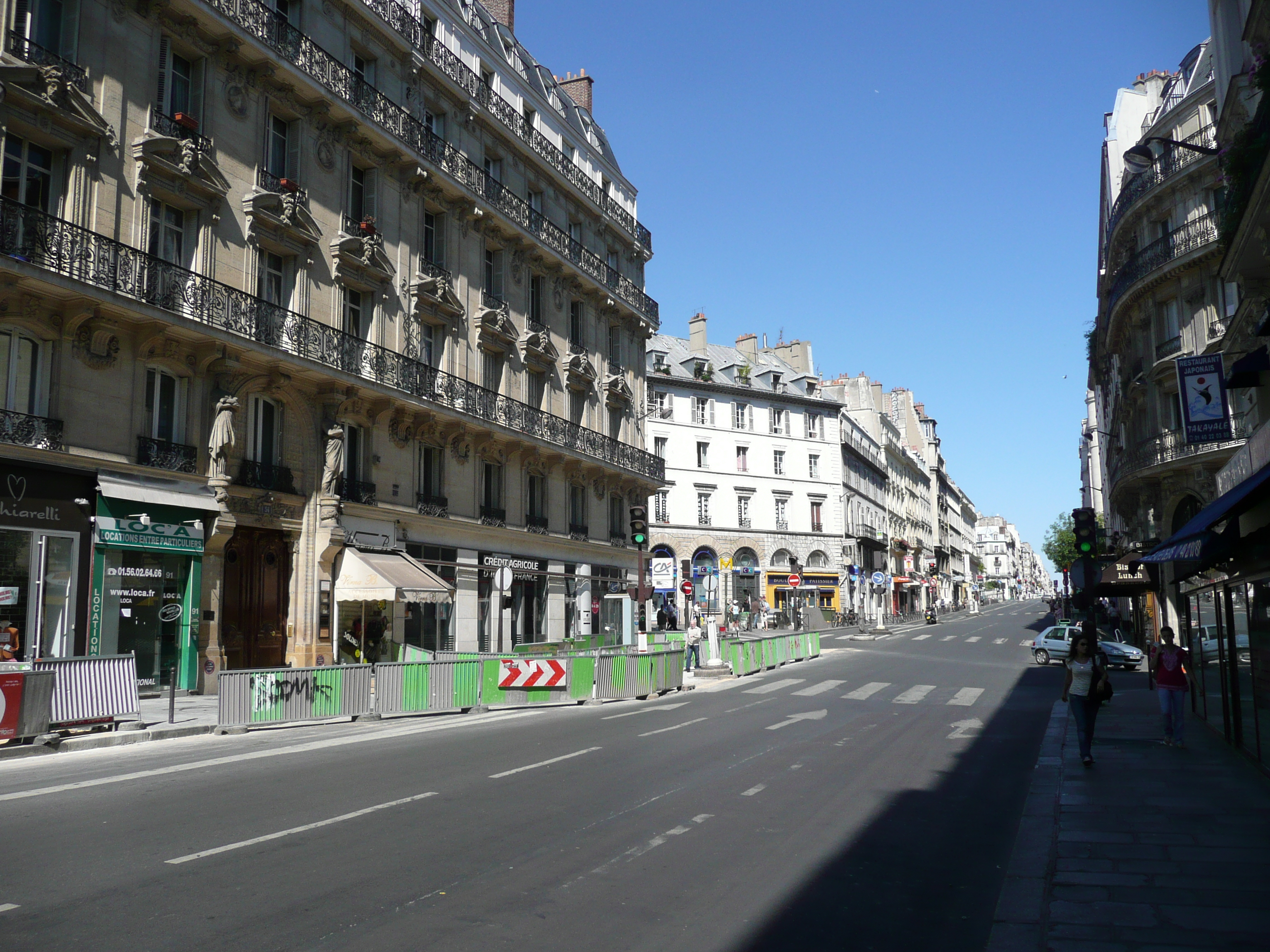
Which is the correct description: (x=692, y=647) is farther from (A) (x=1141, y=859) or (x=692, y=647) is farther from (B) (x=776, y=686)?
(A) (x=1141, y=859)

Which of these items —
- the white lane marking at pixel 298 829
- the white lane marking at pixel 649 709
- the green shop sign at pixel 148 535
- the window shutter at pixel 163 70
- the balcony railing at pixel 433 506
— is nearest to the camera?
the white lane marking at pixel 298 829

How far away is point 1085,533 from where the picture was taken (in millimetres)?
16047

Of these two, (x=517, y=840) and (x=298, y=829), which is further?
(x=298, y=829)

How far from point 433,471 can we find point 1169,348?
24407 millimetres

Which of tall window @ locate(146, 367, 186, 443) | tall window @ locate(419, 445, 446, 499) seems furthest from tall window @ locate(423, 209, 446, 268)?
tall window @ locate(146, 367, 186, 443)

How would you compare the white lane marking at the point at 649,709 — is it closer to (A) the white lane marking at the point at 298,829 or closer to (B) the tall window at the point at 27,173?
(A) the white lane marking at the point at 298,829

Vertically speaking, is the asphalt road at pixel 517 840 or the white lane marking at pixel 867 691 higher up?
the asphalt road at pixel 517 840

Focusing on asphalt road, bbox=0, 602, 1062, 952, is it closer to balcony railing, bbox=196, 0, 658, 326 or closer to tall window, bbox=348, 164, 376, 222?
tall window, bbox=348, 164, 376, 222

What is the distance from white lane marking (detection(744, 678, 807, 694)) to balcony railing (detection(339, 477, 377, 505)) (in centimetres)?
1020

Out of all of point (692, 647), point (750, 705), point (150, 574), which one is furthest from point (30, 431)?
point (692, 647)

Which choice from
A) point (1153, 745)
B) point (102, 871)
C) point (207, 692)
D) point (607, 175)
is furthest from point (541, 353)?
point (102, 871)

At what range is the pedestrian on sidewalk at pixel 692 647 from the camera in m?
28.7

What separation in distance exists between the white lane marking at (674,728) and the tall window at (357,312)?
1348 cm

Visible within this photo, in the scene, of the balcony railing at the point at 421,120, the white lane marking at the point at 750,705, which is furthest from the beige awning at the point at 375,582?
the balcony railing at the point at 421,120
